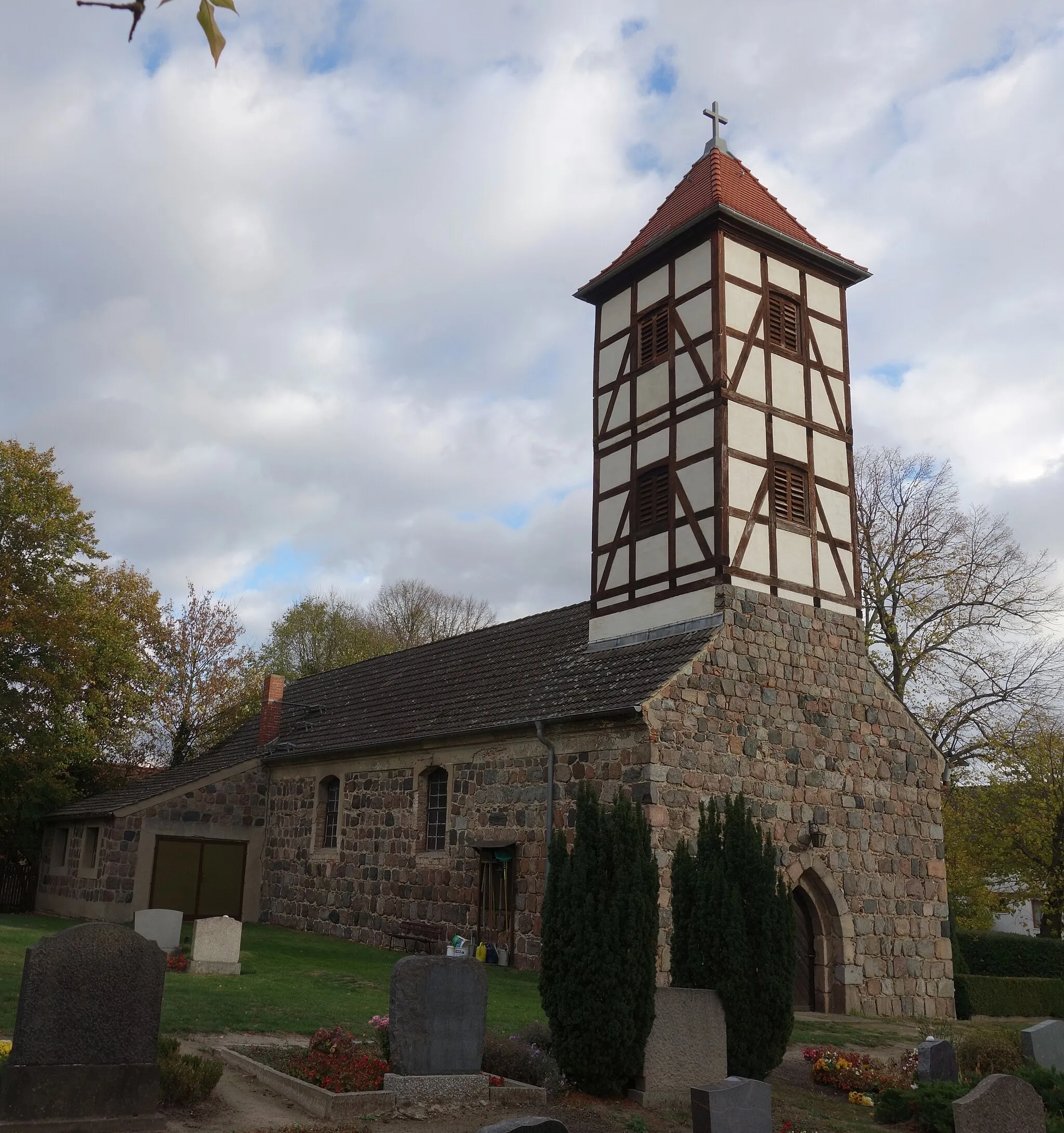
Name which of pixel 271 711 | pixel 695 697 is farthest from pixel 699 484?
pixel 271 711

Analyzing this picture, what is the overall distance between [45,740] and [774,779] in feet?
61.9

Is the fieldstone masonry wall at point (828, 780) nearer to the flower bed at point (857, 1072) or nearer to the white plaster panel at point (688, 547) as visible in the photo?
the white plaster panel at point (688, 547)

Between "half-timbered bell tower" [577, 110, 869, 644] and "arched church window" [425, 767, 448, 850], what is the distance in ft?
12.7

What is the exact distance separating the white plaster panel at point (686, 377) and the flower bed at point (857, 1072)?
11.1 meters

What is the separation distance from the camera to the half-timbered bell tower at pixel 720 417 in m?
18.4

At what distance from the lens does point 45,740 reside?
2717 cm

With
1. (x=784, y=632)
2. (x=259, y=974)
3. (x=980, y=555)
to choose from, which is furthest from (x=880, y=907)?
(x=980, y=555)

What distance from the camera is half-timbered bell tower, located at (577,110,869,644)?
724 inches

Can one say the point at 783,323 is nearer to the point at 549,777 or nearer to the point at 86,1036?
the point at 549,777

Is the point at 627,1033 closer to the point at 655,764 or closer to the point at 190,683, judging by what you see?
the point at 655,764

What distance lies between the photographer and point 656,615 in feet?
61.2

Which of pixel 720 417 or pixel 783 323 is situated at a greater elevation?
pixel 783 323

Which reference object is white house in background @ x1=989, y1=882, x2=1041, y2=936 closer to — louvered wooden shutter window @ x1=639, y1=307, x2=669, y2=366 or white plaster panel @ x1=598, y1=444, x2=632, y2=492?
white plaster panel @ x1=598, y1=444, x2=632, y2=492

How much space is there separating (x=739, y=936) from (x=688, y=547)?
9.11 meters
